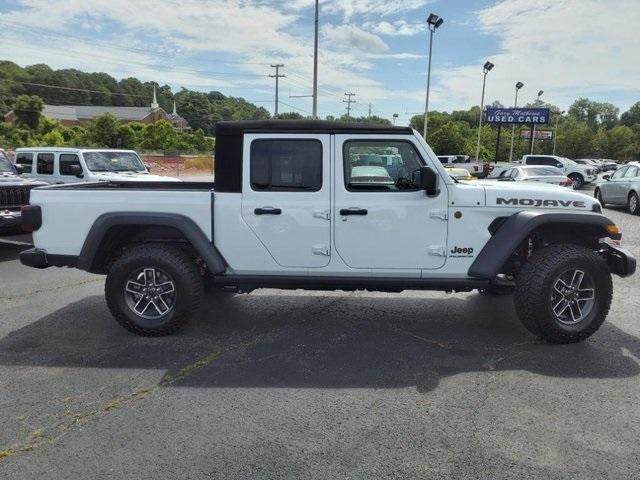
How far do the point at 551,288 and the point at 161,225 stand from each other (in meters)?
3.52

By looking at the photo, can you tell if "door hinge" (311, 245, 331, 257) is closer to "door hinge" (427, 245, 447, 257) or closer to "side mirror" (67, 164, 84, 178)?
"door hinge" (427, 245, 447, 257)

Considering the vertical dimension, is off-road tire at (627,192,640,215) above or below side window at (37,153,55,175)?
below

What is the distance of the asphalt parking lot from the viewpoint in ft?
9.47

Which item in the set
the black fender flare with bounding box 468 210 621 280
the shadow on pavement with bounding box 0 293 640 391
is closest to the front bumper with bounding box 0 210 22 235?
the shadow on pavement with bounding box 0 293 640 391

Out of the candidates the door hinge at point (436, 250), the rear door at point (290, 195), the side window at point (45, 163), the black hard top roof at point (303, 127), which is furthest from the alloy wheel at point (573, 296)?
the side window at point (45, 163)

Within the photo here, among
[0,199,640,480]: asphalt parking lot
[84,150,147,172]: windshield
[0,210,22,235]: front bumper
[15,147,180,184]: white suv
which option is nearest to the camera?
[0,199,640,480]: asphalt parking lot

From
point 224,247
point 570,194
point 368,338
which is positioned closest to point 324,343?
point 368,338

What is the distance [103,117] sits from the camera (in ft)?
181

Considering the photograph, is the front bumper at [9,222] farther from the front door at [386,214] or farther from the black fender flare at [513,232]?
the black fender flare at [513,232]

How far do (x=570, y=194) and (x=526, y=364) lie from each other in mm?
1597

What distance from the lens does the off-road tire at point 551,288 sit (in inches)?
178

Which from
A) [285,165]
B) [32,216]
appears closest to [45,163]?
[32,216]

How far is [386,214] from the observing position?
4617mm

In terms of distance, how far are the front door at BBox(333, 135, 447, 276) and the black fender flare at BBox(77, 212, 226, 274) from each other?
113 centimetres
